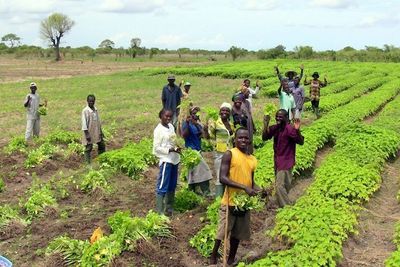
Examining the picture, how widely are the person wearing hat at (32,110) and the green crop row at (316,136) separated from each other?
633cm

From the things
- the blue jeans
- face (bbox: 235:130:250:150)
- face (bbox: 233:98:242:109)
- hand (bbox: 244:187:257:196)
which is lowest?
the blue jeans

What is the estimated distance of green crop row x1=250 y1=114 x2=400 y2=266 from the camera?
6535 millimetres

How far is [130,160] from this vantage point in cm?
1159

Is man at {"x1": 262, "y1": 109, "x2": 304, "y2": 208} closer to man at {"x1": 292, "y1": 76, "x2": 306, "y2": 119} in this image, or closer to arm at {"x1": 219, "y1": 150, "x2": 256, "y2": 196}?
arm at {"x1": 219, "y1": 150, "x2": 256, "y2": 196}

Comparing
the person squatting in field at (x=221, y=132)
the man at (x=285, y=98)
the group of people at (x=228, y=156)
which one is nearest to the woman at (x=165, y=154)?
the group of people at (x=228, y=156)

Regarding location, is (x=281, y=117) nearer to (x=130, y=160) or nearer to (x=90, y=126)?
(x=130, y=160)

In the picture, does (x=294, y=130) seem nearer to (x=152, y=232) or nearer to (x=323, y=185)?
(x=323, y=185)

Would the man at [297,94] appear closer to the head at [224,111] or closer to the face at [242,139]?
the head at [224,111]

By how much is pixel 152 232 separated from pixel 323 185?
395 centimetres

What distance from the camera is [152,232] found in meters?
7.51

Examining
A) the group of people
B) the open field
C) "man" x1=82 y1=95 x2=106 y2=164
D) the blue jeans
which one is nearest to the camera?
the group of people

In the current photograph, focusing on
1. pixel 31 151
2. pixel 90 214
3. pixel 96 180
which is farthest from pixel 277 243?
pixel 31 151

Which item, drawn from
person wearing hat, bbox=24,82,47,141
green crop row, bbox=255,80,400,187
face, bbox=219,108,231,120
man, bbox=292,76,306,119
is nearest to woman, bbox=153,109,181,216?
face, bbox=219,108,231,120

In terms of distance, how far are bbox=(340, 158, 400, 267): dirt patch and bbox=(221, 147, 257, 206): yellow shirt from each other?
1.90 meters
